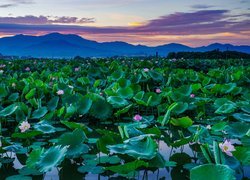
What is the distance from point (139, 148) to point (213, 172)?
0.64 metres

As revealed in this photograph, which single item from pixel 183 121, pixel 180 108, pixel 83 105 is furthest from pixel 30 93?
pixel 183 121

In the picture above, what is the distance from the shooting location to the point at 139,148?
2.19 m

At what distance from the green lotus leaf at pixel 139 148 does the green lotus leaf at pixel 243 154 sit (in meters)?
0.47

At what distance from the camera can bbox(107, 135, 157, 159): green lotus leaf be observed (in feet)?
6.87

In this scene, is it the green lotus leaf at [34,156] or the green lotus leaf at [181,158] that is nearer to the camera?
the green lotus leaf at [34,156]

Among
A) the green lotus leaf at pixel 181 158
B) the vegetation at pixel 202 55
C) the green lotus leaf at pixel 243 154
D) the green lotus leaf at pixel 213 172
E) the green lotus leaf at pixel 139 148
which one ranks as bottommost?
the vegetation at pixel 202 55

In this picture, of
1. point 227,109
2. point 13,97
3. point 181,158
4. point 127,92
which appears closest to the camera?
point 181,158

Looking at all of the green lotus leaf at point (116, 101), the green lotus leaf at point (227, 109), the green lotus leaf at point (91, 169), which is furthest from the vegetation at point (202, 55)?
the green lotus leaf at point (91, 169)

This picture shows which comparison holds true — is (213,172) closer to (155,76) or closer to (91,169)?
(91,169)

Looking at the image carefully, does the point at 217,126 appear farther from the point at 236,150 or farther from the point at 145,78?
the point at 145,78

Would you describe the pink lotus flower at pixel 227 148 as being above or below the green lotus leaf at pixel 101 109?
above

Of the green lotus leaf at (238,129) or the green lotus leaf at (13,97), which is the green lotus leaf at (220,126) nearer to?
the green lotus leaf at (238,129)

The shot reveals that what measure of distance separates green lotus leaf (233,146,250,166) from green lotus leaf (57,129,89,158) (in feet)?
3.07

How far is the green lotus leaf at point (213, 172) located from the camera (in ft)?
5.26
